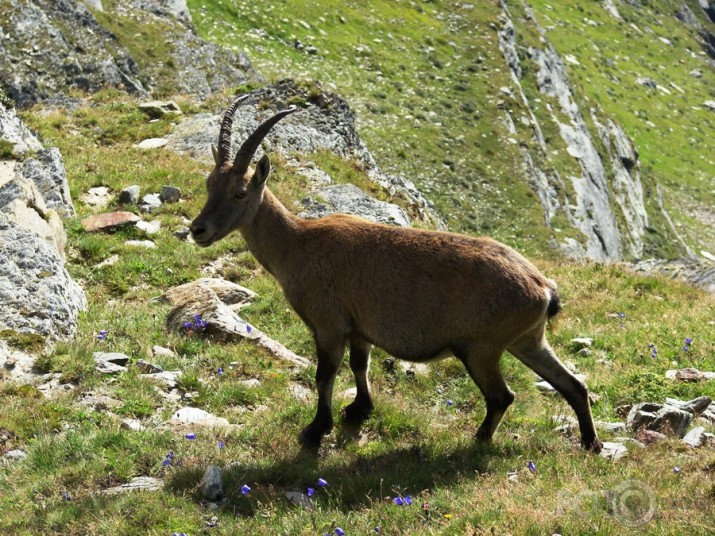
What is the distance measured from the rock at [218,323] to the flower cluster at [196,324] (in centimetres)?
4

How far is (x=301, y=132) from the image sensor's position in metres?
24.8

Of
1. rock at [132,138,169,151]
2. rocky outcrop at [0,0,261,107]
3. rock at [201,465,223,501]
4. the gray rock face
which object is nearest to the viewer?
rock at [201,465,223,501]

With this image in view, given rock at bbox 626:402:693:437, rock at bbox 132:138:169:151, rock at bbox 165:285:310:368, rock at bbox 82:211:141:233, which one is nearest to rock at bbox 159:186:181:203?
rock at bbox 82:211:141:233

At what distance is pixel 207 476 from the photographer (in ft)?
27.2

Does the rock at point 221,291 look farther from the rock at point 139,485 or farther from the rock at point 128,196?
the rock at point 139,485

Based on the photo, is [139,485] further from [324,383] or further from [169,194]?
[169,194]

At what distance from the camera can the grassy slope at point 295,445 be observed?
299 inches

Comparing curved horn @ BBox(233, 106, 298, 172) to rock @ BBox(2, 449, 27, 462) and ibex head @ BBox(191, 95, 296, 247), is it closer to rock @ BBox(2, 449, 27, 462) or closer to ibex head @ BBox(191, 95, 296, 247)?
ibex head @ BBox(191, 95, 296, 247)

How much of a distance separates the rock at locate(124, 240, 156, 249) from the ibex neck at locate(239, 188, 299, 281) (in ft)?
18.5

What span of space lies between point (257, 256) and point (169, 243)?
5.86 metres

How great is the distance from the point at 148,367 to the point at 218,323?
58.4 inches

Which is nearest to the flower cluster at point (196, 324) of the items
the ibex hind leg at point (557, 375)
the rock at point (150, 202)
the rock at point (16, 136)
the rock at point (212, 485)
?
the rock at point (212, 485)

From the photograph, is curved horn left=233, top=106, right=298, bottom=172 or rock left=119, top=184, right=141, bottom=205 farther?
rock left=119, top=184, right=141, bottom=205

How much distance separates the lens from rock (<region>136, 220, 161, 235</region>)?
1694 cm
